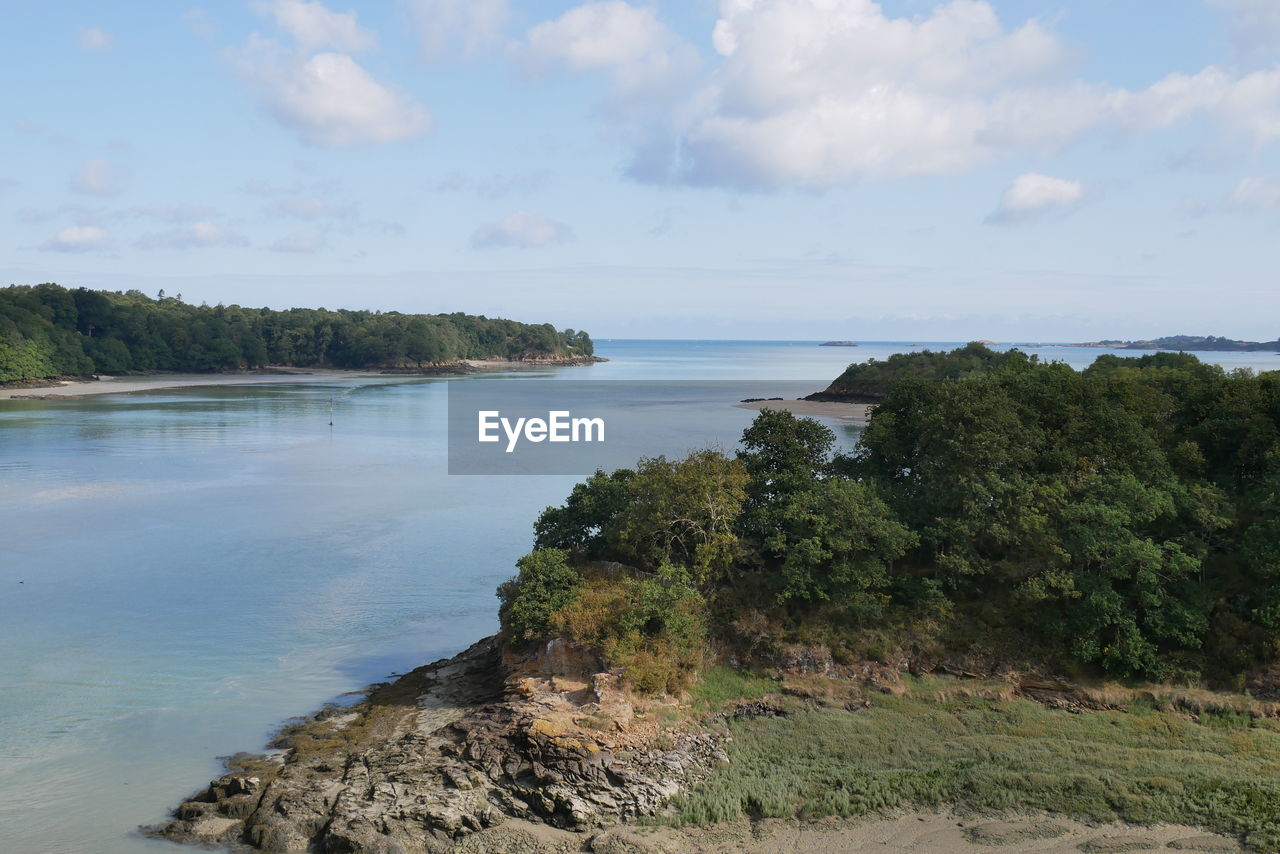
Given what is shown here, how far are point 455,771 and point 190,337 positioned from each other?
11505 centimetres

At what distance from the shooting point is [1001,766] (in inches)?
580

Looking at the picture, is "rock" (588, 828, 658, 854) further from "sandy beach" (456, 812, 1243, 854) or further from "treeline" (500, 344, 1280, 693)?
"treeline" (500, 344, 1280, 693)

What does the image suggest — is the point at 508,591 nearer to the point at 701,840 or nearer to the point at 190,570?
the point at 701,840

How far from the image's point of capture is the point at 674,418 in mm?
71125

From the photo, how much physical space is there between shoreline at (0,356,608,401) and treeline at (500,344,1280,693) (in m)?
79.4

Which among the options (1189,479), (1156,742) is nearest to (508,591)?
(1156,742)

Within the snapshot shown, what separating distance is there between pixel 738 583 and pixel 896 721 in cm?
483

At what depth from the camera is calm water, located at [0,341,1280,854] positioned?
15.6 metres

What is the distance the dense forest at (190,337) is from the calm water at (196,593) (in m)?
45.3

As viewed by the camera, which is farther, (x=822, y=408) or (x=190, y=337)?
(x=190, y=337)

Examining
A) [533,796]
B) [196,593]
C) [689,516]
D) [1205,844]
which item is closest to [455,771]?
[533,796]

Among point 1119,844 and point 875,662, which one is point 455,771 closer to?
point 875,662

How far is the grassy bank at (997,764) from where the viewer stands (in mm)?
13492

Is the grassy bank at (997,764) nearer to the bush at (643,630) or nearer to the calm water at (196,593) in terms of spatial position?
the bush at (643,630)
